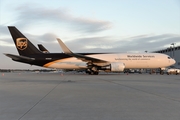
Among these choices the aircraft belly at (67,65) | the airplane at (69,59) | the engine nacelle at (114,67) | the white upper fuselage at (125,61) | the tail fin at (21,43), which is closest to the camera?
the engine nacelle at (114,67)

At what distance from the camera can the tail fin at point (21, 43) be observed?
1163 inches

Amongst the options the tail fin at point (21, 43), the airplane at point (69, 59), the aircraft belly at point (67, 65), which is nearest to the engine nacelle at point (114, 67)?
the airplane at point (69, 59)

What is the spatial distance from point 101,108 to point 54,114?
1353 mm

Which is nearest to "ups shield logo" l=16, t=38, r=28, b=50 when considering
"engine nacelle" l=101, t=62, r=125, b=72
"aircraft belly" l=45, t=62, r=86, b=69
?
"aircraft belly" l=45, t=62, r=86, b=69

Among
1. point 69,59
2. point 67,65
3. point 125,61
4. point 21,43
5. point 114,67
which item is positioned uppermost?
point 21,43

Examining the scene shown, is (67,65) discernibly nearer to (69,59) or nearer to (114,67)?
(69,59)

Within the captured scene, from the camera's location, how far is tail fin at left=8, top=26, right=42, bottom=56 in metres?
29.5

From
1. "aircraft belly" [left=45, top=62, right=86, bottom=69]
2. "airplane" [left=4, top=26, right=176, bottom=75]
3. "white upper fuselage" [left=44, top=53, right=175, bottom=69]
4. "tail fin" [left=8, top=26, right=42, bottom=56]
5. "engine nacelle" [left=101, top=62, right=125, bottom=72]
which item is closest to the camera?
"engine nacelle" [left=101, top=62, right=125, bottom=72]

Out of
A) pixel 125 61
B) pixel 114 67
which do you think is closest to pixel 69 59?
pixel 114 67

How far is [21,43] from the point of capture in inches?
1174

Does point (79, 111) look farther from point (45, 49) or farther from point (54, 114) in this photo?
point (45, 49)

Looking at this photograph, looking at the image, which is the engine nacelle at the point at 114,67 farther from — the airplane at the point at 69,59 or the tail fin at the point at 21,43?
the tail fin at the point at 21,43

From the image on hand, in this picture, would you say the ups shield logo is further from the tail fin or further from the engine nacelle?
the engine nacelle

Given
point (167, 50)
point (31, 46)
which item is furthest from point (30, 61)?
point (167, 50)
